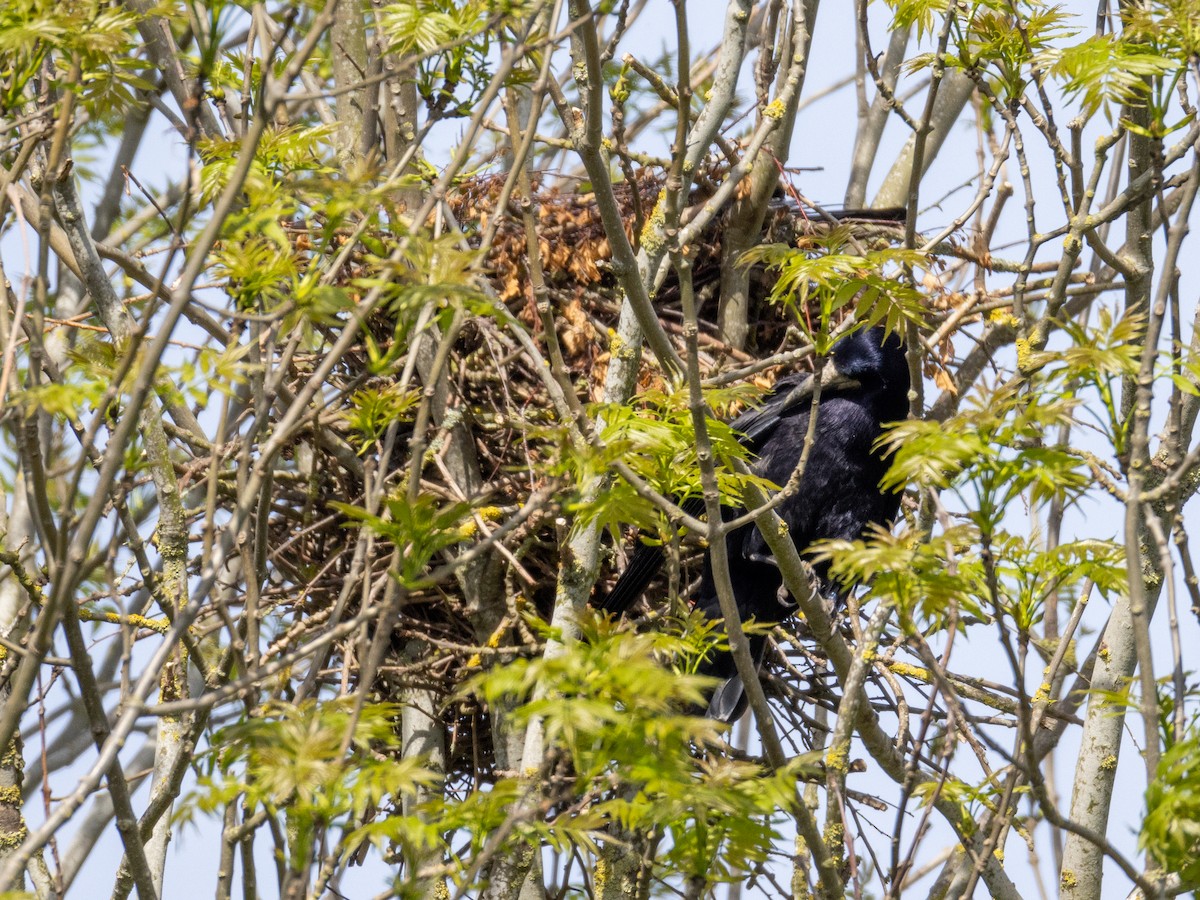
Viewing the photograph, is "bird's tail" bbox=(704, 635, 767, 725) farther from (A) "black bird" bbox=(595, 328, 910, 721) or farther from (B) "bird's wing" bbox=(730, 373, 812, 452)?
(B) "bird's wing" bbox=(730, 373, 812, 452)

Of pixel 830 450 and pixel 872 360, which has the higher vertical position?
pixel 872 360

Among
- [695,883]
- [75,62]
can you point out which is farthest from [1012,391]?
[75,62]

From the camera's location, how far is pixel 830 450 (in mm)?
4457

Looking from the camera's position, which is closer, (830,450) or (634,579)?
(634,579)

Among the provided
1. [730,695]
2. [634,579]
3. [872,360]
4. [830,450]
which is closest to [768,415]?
[830,450]

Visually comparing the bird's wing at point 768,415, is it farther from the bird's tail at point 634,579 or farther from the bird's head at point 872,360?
the bird's tail at point 634,579

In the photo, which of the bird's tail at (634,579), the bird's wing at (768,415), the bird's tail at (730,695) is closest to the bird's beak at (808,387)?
the bird's wing at (768,415)

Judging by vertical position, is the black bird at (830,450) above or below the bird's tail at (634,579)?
above

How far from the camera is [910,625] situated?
2162 millimetres

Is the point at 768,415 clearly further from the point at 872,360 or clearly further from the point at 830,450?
the point at 872,360

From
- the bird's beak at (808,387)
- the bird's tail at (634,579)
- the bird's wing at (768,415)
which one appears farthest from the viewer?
the bird's wing at (768,415)

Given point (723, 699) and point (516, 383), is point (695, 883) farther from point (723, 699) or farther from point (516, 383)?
point (516, 383)

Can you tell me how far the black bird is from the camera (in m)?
4.44

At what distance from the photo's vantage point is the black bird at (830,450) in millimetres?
4441
